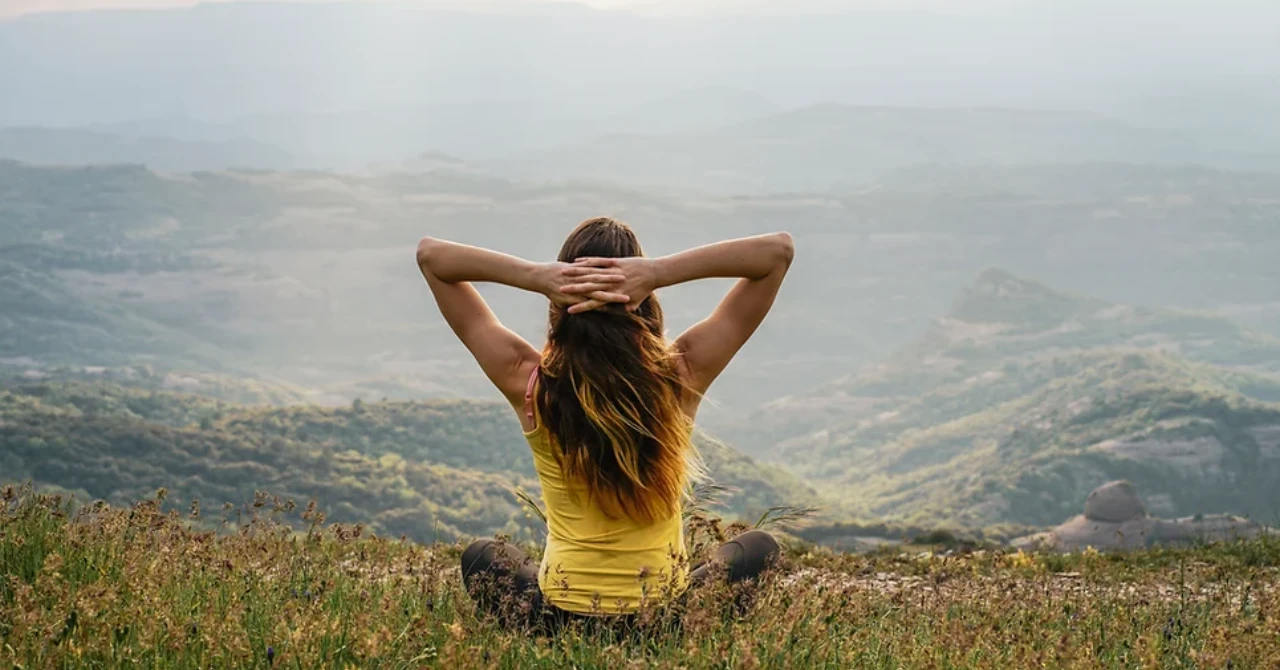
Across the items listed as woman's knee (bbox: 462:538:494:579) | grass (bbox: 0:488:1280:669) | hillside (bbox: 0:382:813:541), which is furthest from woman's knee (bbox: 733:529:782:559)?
hillside (bbox: 0:382:813:541)

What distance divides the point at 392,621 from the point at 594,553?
80 centimetres

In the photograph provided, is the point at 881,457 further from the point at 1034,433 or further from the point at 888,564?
the point at 888,564

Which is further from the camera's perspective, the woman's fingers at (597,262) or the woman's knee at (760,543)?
the woman's knee at (760,543)

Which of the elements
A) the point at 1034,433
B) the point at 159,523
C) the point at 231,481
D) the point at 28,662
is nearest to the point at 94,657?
the point at 28,662

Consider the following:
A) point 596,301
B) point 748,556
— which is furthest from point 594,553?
point 596,301

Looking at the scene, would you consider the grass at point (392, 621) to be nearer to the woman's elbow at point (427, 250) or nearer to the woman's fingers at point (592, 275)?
the woman's fingers at point (592, 275)

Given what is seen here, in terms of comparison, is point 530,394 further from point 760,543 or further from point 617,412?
point 760,543

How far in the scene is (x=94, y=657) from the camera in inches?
134

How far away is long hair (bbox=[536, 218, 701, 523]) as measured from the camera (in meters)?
4.27

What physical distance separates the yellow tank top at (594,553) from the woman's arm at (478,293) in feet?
1.09

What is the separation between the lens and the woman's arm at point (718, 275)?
14.7 feet

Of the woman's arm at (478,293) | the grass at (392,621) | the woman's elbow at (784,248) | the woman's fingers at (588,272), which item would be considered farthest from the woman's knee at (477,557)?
the woman's elbow at (784,248)

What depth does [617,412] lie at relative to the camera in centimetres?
426

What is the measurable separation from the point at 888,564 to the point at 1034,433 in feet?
466
